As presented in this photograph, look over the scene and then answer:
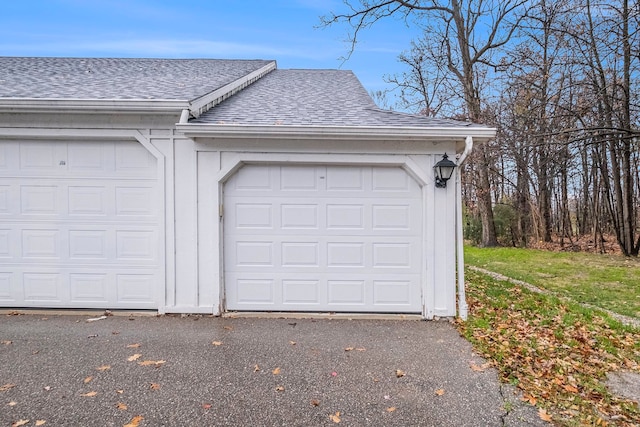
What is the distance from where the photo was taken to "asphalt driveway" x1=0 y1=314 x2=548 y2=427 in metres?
2.82

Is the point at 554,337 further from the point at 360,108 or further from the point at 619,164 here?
the point at 619,164

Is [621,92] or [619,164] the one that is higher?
[621,92]

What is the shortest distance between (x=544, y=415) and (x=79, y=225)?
554 cm

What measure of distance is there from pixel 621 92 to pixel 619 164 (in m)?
3.11

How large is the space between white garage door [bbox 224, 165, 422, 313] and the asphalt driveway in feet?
1.46

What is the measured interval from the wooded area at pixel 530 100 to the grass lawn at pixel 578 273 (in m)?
2.45

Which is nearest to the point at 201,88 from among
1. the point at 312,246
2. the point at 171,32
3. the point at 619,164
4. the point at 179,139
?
the point at 179,139

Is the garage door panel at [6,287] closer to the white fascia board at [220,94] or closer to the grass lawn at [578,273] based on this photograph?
the white fascia board at [220,94]

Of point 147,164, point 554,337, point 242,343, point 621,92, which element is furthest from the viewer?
point 621,92

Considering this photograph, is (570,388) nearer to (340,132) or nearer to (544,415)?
(544,415)

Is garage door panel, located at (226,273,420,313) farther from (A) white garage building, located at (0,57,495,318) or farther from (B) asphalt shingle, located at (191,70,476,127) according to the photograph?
(B) asphalt shingle, located at (191,70,476,127)

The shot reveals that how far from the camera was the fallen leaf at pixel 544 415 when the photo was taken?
2787mm

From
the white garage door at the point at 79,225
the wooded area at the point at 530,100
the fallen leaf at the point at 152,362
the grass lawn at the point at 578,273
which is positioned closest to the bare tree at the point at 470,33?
the wooded area at the point at 530,100

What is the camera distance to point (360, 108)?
5.89 metres
